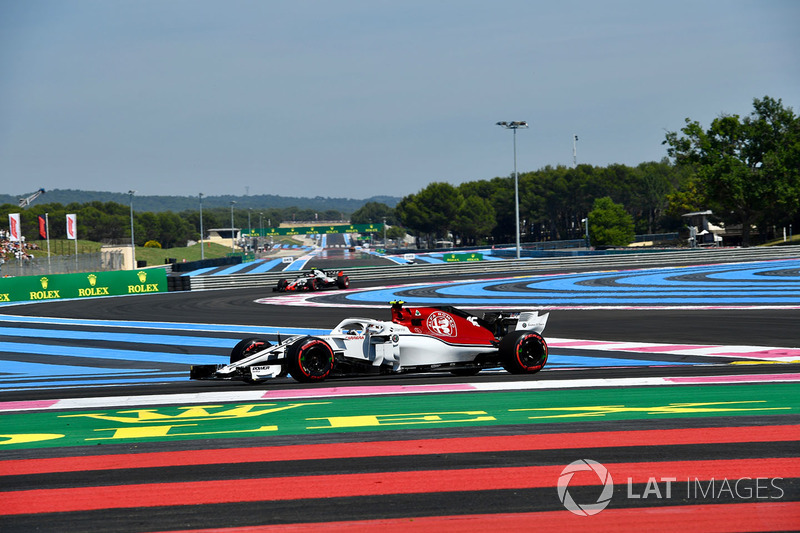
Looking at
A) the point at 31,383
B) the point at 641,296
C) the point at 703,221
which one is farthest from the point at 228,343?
the point at 703,221

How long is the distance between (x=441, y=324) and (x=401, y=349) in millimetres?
849

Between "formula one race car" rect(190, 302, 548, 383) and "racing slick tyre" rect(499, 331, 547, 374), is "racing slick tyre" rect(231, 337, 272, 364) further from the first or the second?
"racing slick tyre" rect(499, 331, 547, 374)

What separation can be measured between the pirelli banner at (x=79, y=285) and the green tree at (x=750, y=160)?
54.4 m

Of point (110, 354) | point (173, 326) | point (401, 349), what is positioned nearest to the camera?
point (401, 349)

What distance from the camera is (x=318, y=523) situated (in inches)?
229

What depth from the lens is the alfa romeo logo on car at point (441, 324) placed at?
1335 cm

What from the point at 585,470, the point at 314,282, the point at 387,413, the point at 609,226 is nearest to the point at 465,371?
the point at 387,413

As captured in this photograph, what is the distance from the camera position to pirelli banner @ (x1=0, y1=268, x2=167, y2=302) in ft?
141

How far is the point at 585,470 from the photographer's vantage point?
6984 millimetres

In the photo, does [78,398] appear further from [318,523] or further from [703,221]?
[703,221]

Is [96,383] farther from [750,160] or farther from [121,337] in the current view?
[750,160]

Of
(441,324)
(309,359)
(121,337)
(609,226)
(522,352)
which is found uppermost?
(609,226)

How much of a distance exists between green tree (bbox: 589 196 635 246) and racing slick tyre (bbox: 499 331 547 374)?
99.0 metres

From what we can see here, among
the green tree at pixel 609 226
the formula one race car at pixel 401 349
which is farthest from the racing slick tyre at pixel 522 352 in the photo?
the green tree at pixel 609 226
